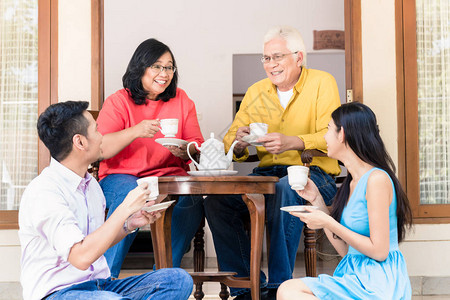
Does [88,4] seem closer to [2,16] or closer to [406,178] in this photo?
[2,16]

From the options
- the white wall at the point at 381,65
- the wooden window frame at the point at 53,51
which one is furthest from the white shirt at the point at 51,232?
the white wall at the point at 381,65

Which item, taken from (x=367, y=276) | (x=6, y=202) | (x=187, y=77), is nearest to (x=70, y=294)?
(x=367, y=276)

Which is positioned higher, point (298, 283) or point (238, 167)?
point (238, 167)

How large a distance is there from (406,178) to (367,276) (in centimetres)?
171

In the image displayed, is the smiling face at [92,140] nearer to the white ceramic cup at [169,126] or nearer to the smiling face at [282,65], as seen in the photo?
the white ceramic cup at [169,126]

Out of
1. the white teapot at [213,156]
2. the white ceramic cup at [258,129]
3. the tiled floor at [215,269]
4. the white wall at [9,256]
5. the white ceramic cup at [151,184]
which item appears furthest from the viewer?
the white wall at [9,256]

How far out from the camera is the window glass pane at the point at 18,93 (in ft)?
11.4

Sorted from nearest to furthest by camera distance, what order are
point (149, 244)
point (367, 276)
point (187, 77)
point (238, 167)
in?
point (367, 276)
point (149, 244)
point (187, 77)
point (238, 167)

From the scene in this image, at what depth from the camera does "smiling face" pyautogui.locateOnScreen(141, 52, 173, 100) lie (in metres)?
2.94

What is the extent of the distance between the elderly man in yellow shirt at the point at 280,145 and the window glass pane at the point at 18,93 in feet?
4.58

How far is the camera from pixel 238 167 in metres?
6.11

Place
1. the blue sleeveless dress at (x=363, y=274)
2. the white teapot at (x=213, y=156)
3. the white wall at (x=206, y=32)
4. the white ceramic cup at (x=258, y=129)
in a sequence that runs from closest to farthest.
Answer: the blue sleeveless dress at (x=363, y=274), the white teapot at (x=213, y=156), the white ceramic cup at (x=258, y=129), the white wall at (x=206, y=32)

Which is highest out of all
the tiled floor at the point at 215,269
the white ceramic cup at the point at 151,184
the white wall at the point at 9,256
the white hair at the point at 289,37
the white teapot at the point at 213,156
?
the white hair at the point at 289,37

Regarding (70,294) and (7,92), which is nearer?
(70,294)
